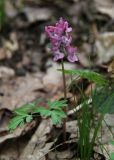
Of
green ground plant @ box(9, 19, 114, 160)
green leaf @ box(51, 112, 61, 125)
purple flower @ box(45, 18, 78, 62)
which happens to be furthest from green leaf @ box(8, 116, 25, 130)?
purple flower @ box(45, 18, 78, 62)

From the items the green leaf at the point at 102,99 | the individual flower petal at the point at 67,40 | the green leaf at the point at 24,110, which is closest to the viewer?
the individual flower petal at the point at 67,40

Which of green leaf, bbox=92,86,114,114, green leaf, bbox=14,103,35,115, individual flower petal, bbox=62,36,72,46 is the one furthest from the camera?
green leaf, bbox=92,86,114,114

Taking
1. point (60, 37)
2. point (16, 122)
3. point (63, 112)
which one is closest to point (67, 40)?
point (60, 37)

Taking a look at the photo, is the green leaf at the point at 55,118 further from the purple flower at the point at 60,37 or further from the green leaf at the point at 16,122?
the purple flower at the point at 60,37

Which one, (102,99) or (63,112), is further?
(102,99)

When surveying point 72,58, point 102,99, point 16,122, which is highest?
point 72,58

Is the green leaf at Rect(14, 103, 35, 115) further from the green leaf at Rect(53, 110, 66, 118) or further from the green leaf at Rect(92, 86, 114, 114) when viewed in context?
the green leaf at Rect(92, 86, 114, 114)

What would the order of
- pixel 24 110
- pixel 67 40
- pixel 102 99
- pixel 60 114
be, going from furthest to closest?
1. pixel 102 99
2. pixel 24 110
3. pixel 60 114
4. pixel 67 40

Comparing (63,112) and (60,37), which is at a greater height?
(60,37)

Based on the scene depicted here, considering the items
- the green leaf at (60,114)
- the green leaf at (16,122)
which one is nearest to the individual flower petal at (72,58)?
the green leaf at (60,114)

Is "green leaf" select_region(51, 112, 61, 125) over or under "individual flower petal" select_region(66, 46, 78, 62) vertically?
under

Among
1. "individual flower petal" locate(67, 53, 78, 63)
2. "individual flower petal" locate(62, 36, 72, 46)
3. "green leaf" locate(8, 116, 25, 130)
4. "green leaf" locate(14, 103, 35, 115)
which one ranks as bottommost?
"green leaf" locate(8, 116, 25, 130)

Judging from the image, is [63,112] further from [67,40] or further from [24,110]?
[67,40]
